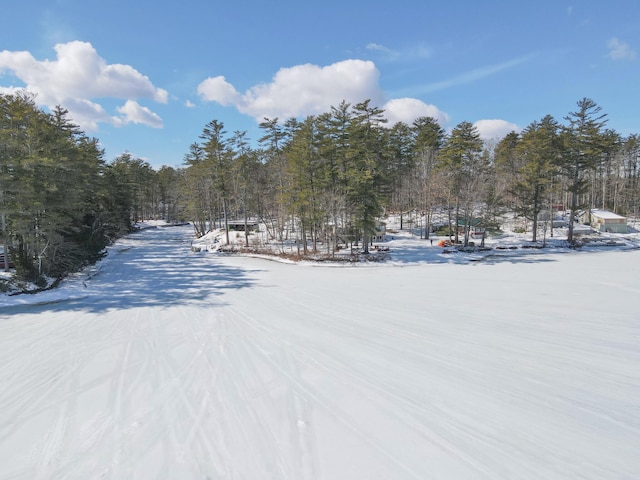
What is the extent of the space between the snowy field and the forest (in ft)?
19.8

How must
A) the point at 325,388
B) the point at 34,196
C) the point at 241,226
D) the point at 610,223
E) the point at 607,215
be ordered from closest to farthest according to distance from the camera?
the point at 325,388, the point at 34,196, the point at 610,223, the point at 607,215, the point at 241,226

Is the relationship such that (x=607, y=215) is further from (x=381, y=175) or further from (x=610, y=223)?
(x=381, y=175)

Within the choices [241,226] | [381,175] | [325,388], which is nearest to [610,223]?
[381,175]

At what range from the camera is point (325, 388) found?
214 inches

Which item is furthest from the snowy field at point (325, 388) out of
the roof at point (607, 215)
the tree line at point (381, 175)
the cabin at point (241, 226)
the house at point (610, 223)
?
the roof at point (607, 215)

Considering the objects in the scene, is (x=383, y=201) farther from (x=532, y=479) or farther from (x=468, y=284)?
(x=532, y=479)

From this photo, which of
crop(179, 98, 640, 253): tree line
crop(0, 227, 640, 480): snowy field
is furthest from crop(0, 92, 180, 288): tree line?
crop(179, 98, 640, 253): tree line

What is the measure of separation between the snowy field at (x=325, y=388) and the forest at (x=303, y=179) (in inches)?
238

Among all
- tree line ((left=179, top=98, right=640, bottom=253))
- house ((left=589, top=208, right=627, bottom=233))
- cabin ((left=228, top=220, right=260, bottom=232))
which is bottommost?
house ((left=589, top=208, right=627, bottom=233))

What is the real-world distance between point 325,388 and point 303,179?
65.4 ft

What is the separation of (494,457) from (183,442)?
3917 mm

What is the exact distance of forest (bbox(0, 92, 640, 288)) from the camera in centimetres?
1561

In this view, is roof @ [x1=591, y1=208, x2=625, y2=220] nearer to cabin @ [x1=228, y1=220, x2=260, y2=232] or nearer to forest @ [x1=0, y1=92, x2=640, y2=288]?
forest @ [x1=0, y1=92, x2=640, y2=288]

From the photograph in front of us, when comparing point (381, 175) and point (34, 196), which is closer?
point (34, 196)
